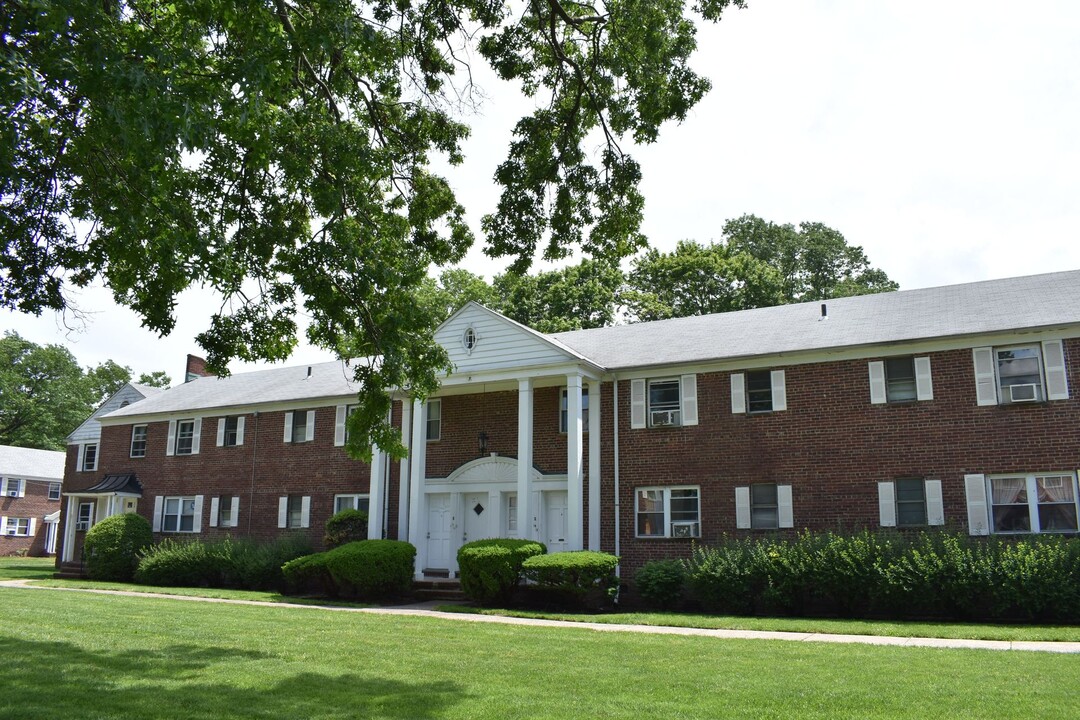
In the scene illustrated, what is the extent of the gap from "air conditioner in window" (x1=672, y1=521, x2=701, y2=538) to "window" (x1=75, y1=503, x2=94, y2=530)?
24.1 m

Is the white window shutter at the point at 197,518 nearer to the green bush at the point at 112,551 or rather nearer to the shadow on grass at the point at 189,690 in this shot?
the green bush at the point at 112,551

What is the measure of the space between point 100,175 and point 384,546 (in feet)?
45.0

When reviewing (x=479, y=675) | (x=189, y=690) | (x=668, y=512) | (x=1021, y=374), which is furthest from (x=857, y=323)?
(x=189, y=690)

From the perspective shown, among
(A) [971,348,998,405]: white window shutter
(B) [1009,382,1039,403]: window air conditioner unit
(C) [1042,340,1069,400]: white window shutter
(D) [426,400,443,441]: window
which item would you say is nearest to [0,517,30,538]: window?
(D) [426,400,443,441]: window

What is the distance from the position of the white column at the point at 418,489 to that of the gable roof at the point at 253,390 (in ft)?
11.9

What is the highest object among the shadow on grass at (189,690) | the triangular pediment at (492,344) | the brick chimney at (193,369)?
the brick chimney at (193,369)

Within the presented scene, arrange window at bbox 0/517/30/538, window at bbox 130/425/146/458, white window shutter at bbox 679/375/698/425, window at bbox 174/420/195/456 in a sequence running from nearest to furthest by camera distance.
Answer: white window shutter at bbox 679/375/698/425
window at bbox 174/420/195/456
window at bbox 130/425/146/458
window at bbox 0/517/30/538

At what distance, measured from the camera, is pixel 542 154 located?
1313 centimetres

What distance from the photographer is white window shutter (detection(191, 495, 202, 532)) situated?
30294 millimetres

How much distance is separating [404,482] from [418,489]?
81 centimetres

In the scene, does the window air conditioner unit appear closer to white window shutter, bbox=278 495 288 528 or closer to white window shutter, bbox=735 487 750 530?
white window shutter, bbox=735 487 750 530

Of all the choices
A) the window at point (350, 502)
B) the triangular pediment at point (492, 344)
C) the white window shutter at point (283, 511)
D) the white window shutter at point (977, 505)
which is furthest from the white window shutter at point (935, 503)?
the white window shutter at point (283, 511)

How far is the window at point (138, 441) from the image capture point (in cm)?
3331

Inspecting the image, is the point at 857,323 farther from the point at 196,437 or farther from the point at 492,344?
the point at 196,437
